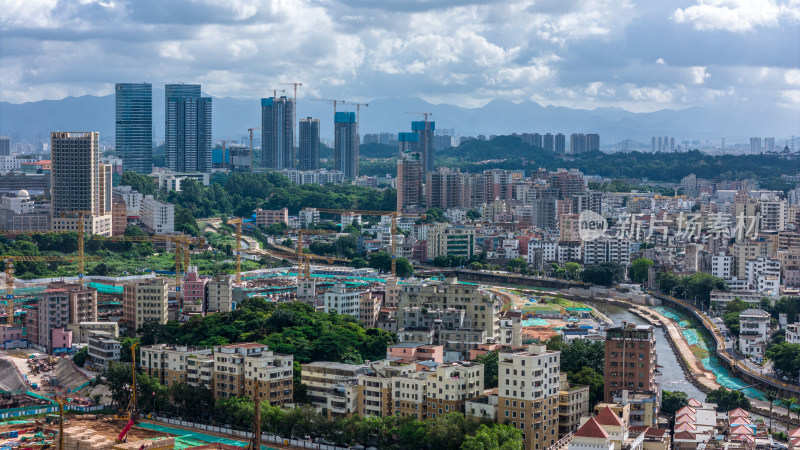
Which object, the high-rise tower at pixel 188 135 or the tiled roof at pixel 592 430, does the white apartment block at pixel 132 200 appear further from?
the tiled roof at pixel 592 430

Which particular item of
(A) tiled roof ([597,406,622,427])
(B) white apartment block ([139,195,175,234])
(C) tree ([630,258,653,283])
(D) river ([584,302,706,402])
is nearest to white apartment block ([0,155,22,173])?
(B) white apartment block ([139,195,175,234])

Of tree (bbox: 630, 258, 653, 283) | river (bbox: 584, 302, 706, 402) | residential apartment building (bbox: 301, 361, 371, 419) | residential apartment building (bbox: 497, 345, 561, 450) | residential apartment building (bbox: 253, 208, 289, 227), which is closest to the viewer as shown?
residential apartment building (bbox: 497, 345, 561, 450)

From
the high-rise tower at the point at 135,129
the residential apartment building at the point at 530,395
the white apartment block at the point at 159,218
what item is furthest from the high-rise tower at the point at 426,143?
the residential apartment building at the point at 530,395

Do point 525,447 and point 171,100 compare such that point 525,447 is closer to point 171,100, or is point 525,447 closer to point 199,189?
point 199,189

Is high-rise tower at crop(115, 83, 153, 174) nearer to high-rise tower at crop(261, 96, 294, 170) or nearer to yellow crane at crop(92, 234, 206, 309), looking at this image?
high-rise tower at crop(261, 96, 294, 170)

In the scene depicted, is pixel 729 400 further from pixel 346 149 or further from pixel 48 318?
pixel 346 149

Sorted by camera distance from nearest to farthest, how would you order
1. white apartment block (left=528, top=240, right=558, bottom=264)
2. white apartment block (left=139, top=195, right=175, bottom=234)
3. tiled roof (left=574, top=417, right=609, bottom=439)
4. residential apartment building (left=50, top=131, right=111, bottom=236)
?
tiled roof (left=574, top=417, right=609, bottom=439), white apartment block (left=528, top=240, right=558, bottom=264), residential apartment building (left=50, top=131, right=111, bottom=236), white apartment block (left=139, top=195, right=175, bottom=234)
